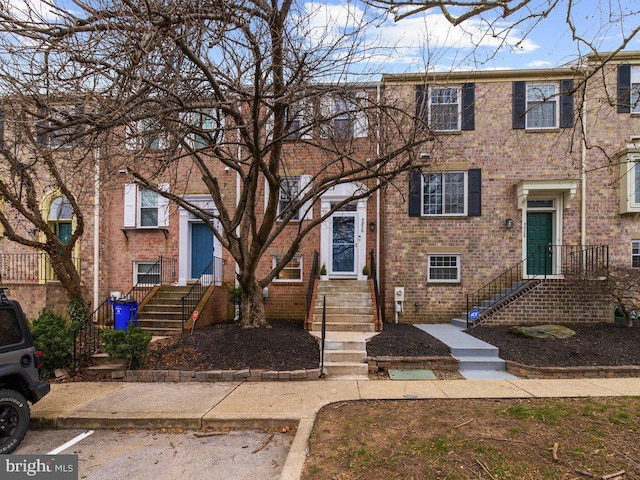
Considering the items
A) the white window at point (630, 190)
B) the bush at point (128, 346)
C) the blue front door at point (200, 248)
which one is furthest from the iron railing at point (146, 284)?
the white window at point (630, 190)

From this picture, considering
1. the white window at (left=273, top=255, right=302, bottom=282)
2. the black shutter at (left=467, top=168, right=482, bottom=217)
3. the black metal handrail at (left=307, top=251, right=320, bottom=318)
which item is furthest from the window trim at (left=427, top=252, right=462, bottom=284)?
the white window at (left=273, top=255, right=302, bottom=282)

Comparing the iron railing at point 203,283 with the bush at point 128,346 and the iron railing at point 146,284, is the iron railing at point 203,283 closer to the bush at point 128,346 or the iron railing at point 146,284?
the iron railing at point 146,284

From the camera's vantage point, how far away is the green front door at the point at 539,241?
427 inches

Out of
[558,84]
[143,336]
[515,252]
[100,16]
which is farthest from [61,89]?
[558,84]

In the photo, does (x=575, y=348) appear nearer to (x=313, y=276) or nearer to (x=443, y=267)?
(x=443, y=267)

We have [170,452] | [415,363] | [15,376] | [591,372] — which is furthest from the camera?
[415,363]

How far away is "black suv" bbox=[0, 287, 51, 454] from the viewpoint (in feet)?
13.2

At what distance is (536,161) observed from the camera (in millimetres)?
10672

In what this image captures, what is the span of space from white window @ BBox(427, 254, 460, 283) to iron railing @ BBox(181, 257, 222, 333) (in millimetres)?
6473

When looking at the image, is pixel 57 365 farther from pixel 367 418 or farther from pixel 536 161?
pixel 536 161

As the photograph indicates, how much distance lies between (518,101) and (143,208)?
39.8 ft

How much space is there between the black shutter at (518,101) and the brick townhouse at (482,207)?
3cm

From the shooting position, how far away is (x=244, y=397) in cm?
535

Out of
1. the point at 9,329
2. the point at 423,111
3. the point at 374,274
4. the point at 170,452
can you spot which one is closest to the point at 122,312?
the point at 9,329
